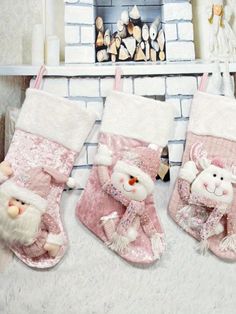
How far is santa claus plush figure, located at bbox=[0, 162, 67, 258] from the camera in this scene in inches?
52.1

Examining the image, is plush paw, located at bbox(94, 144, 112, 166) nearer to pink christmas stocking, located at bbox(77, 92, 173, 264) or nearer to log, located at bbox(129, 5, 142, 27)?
pink christmas stocking, located at bbox(77, 92, 173, 264)

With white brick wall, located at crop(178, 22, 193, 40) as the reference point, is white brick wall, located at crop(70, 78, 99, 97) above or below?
below

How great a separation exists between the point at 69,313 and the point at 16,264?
26cm

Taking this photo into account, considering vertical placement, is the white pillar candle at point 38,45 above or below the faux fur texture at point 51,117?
above

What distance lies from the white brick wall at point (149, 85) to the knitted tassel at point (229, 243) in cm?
59

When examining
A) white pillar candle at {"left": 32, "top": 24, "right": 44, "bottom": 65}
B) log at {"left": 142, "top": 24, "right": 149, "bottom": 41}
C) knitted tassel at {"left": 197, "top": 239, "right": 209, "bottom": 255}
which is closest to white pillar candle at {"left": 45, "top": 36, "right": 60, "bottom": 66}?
white pillar candle at {"left": 32, "top": 24, "right": 44, "bottom": 65}

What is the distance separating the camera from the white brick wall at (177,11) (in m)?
1.64

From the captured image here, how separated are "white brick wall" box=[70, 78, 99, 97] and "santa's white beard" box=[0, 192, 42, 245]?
0.46 metres

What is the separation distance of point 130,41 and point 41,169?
0.69m

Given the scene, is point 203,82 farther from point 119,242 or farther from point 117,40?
point 119,242

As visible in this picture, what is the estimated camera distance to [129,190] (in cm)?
138

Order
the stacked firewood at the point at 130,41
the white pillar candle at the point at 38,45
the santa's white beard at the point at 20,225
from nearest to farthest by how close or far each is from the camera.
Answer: the santa's white beard at the point at 20,225 < the white pillar candle at the point at 38,45 < the stacked firewood at the point at 130,41

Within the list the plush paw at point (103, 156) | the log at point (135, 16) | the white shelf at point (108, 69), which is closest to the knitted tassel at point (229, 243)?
the plush paw at point (103, 156)

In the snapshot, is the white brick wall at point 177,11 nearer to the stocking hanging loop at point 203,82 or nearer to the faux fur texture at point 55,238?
the stocking hanging loop at point 203,82
